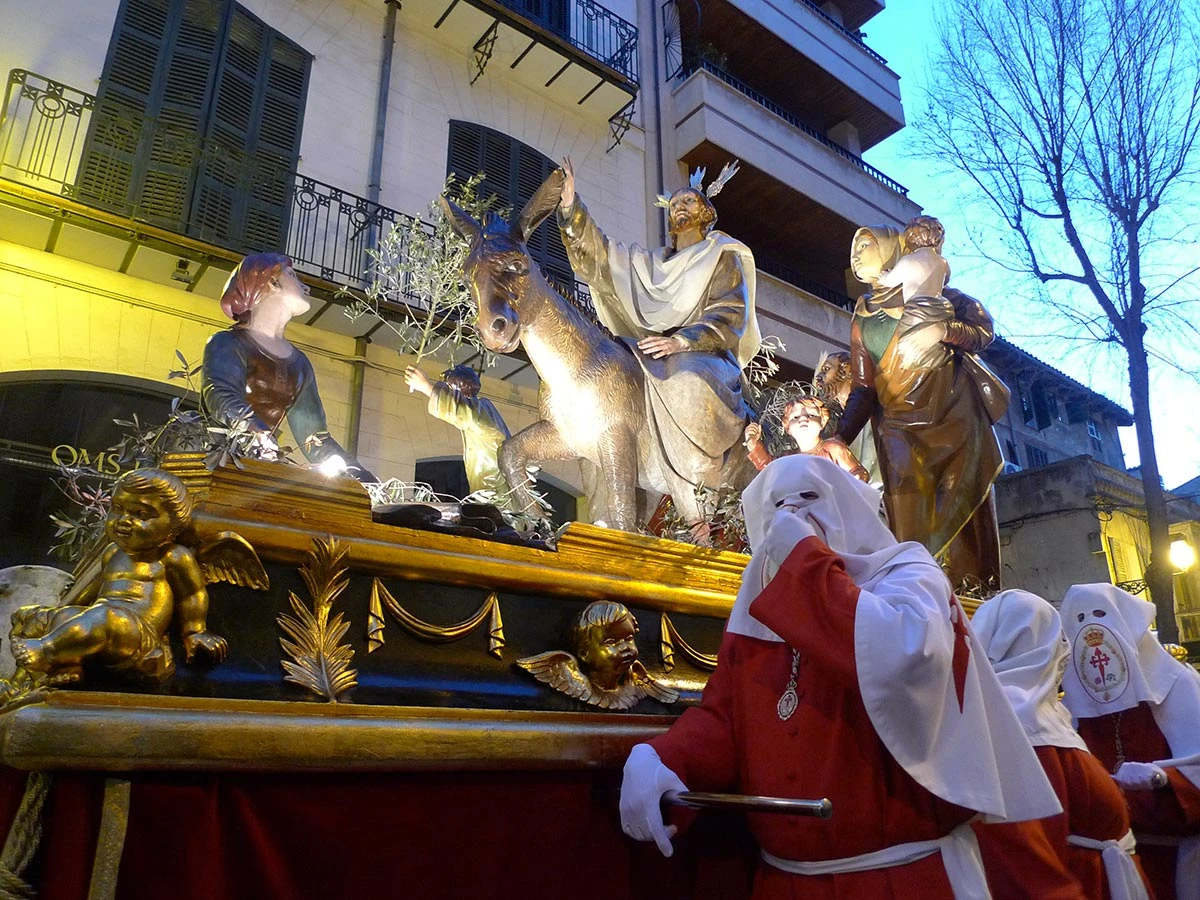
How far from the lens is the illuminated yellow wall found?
250 inches

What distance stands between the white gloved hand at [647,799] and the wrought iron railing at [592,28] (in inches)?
387

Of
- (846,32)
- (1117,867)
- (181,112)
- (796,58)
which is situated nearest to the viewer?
(1117,867)

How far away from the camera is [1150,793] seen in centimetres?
269

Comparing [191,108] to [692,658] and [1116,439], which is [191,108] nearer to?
[692,658]

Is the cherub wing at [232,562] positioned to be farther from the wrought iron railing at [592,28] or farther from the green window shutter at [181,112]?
the wrought iron railing at [592,28]

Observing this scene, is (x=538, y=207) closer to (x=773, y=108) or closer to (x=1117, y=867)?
(x=1117, y=867)

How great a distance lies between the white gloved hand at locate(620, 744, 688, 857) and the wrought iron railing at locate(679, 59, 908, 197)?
10633 millimetres

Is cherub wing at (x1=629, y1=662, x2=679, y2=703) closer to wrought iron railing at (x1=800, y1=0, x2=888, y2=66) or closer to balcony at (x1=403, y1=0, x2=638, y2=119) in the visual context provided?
balcony at (x1=403, y1=0, x2=638, y2=119)

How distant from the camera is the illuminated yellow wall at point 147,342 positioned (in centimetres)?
634

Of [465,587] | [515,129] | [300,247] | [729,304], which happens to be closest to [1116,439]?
[515,129]

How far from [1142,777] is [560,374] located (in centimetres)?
219

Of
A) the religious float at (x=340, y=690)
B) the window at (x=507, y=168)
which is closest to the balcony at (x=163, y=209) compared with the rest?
the window at (x=507, y=168)

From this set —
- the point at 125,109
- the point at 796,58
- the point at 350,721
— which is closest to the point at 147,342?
the point at 125,109

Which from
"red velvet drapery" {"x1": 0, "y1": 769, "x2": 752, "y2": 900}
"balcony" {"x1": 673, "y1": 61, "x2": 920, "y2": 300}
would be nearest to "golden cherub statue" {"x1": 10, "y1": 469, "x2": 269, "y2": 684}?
"red velvet drapery" {"x1": 0, "y1": 769, "x2": 752, "y2": 900}
